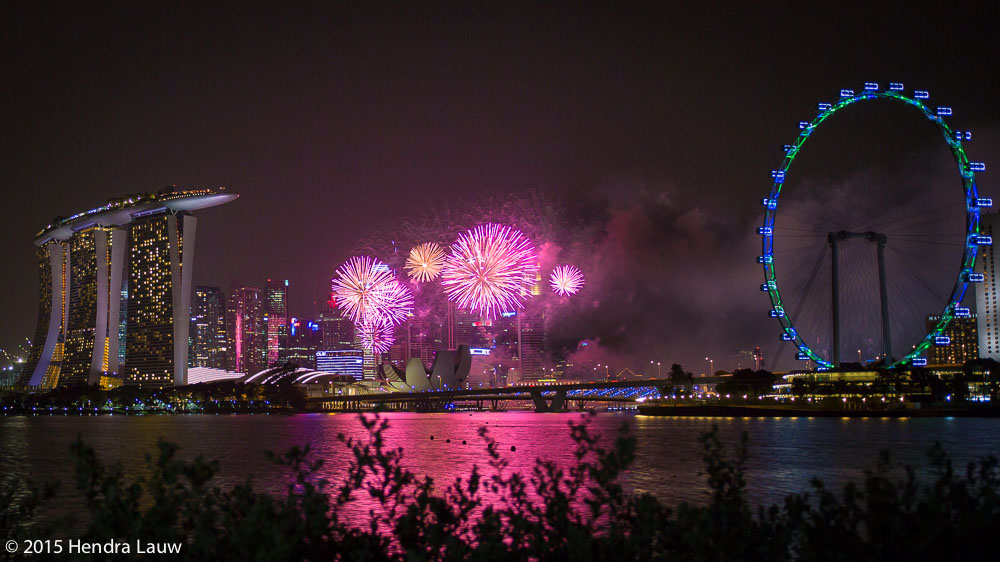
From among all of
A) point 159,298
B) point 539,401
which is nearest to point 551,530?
point 539,401

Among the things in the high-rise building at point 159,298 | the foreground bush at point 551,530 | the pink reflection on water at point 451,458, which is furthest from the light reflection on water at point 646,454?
the high-rise building at point 159,298

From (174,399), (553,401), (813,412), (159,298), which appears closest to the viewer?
(813,412)

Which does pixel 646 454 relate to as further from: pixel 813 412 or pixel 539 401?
pixel 539 401

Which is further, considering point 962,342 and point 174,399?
point 174,399

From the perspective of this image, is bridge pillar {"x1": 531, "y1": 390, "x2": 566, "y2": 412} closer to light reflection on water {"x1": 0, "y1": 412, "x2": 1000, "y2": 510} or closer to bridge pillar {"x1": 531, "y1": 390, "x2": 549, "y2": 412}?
bridge pillar {"x1": 531, "y1": 390, "x2": 549, "y2": 412}

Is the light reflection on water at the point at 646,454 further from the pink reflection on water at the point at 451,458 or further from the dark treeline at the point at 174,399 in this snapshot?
the dark treeline at the point at 174,399

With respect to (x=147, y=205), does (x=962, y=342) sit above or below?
below
